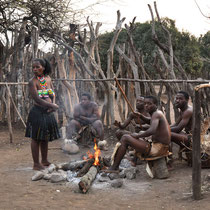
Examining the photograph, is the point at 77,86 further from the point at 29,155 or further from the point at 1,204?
the point at 1,204

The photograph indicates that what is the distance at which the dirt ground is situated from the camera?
3238 millimetres

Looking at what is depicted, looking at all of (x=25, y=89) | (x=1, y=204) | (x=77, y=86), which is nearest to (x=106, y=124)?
(x=77, y=86)

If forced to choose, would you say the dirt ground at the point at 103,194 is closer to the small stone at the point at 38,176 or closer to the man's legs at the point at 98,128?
the small stone at the point at 38,176

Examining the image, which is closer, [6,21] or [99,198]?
[99,198]

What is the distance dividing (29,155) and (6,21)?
4682mm

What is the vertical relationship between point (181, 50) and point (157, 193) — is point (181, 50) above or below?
above

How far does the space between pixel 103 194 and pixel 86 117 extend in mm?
2993

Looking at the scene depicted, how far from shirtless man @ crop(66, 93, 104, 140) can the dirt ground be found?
182 centimetres

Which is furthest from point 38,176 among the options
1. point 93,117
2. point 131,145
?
point 93,117

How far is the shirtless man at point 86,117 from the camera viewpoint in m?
6.44

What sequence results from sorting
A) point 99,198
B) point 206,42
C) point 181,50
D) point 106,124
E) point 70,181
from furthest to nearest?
1. point 206,42
2. point 181,50
3. point 106,124
4. point 70,181
5. point 99,198

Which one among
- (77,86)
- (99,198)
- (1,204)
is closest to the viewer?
(1,204)

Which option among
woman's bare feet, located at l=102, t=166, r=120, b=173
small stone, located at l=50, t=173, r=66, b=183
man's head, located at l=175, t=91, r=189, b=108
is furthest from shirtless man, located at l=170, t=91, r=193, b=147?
small stone, located at l=50, t=173, r=66, b=183

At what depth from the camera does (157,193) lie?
3.64 meters
